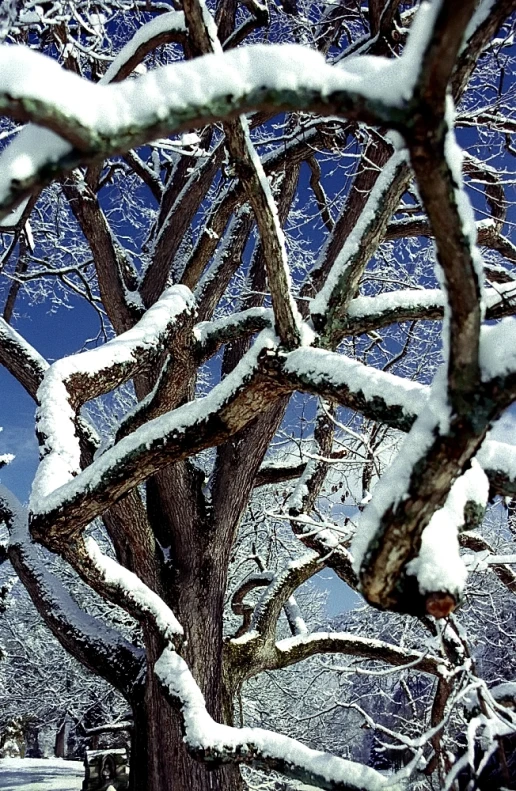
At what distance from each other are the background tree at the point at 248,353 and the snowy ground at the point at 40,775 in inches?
513

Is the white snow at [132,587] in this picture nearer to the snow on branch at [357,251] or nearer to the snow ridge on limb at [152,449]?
the snow ridge on limb at [152,449]

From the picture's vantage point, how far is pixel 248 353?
119 inches

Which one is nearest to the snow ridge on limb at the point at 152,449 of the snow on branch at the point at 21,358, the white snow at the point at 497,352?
the white snow at the point at 497,352

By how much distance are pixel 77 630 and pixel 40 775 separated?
17.7m

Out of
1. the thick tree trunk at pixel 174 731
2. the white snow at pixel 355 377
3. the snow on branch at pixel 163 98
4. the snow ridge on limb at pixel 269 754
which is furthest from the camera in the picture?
the thick tree trunk at pixel 174 731

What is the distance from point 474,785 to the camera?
184 centimetres

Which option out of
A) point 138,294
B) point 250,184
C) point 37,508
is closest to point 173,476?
point 138,294

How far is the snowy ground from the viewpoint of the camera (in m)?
15.9

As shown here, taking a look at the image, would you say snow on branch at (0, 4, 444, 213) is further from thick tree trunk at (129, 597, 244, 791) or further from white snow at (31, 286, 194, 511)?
thick tree trunk at (129, 597, 244, 791)

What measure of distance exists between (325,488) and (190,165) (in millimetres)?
3737

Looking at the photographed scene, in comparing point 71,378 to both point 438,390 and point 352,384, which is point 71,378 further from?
point 438,390

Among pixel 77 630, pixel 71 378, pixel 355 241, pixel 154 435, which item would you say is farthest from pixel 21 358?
pixel 355 241

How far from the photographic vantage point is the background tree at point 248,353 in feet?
3.56

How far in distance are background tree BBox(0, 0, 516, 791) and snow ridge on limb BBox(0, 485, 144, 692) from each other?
23mm
